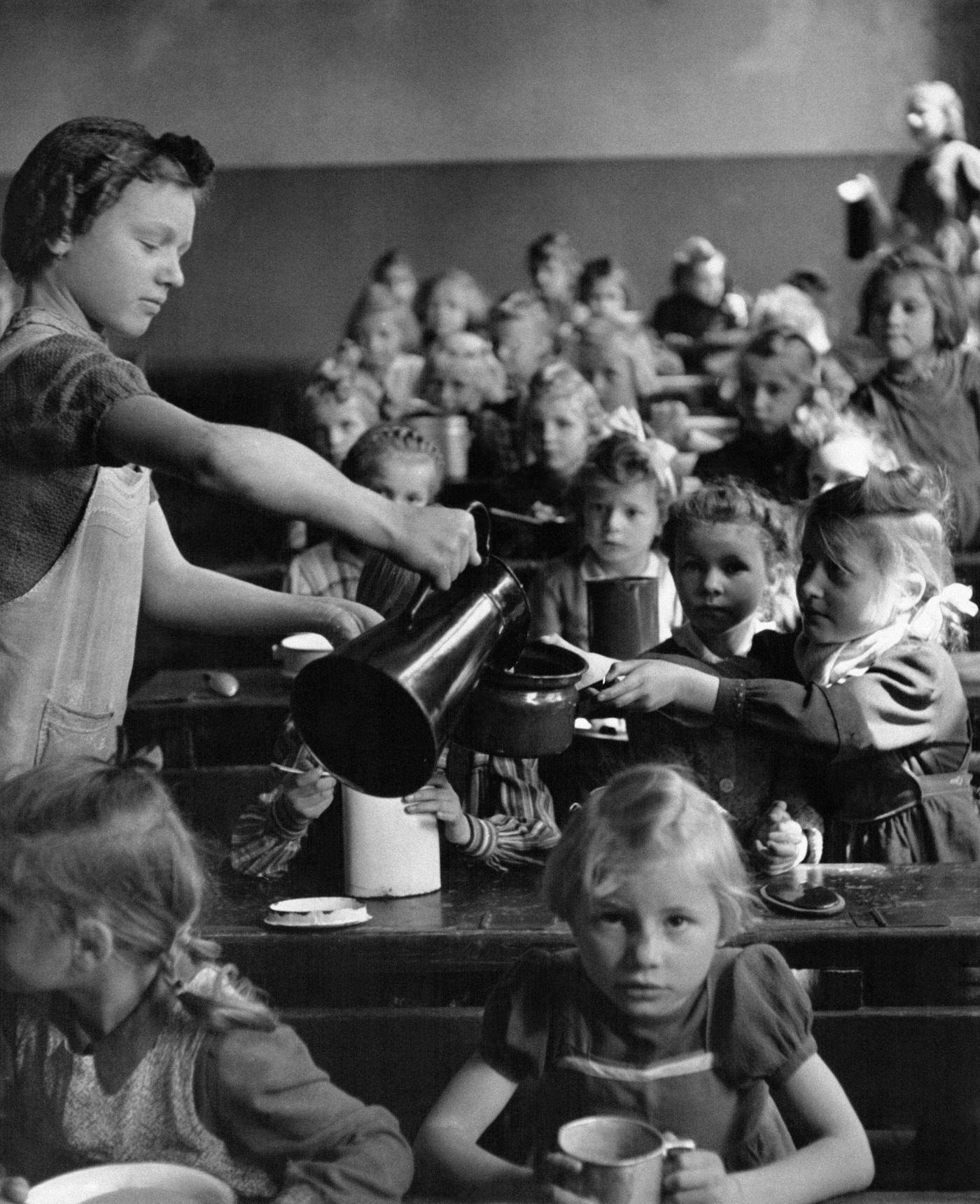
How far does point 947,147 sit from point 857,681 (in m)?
1.82

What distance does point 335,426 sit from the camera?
345cm

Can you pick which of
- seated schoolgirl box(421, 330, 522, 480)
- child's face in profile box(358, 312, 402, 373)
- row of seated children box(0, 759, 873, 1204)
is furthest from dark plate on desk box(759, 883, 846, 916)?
child's face in profile box(358, 312, 402, 373)

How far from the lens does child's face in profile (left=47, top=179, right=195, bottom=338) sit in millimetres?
1269

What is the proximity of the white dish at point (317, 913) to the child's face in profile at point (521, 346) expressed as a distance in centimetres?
365

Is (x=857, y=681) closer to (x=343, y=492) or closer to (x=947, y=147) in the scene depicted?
(x=343, y=492)

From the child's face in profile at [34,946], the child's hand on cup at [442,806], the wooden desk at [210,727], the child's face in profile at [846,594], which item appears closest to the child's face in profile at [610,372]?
the wooden desk at [210,727]

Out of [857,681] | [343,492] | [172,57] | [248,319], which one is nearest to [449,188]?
[248,319]

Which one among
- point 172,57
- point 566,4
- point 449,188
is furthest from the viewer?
point 449,188

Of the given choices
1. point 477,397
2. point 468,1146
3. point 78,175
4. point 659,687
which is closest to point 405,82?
point 78,175

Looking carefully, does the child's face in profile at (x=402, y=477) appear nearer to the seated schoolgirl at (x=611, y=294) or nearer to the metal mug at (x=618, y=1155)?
the metal mug at (x=618, y=1155)

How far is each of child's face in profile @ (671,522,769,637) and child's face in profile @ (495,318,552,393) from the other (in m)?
3.16

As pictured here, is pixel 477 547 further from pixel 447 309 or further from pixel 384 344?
pixel 447 309

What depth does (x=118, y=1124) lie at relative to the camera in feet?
3.62

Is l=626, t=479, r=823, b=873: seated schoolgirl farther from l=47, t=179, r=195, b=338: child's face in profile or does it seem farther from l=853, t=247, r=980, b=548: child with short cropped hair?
l=853, t=247, r=980, b=548: child with short cropped hair
